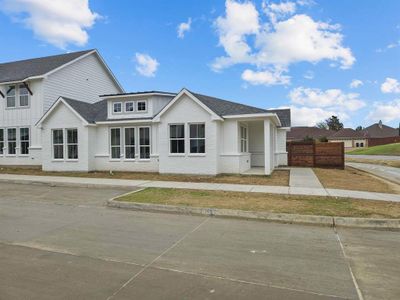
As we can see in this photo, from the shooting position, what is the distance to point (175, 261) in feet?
17.3

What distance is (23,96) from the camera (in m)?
23.9

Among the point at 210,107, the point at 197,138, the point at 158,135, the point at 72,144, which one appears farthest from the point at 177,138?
the point at 72,144

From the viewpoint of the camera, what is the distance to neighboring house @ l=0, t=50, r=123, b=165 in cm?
2309

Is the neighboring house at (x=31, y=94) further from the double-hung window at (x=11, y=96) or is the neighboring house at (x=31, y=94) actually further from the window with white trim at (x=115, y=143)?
the window with white trim at (x=115, y=143)

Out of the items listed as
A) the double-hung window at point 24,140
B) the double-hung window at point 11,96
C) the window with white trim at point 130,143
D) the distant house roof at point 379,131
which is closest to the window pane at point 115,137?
the window with white trim at point 130,143

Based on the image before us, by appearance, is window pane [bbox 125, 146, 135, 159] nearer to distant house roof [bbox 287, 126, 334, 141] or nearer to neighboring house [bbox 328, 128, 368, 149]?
distant house roof [bbox 287, 126, 334, 141]

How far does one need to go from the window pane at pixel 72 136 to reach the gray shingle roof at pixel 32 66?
620cm

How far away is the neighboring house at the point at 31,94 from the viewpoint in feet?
75.8

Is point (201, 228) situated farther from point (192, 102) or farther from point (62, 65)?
point (62, 65)

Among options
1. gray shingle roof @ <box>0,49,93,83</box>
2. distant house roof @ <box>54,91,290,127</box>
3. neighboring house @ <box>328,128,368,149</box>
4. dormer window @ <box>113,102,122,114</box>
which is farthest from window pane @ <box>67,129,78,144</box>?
neighboring house @ <box>328,128,368,149</box>

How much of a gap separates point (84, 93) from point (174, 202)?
1970 cm

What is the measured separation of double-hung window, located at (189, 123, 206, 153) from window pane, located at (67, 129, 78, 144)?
747cm

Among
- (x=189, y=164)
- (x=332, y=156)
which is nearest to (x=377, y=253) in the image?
(x=189, y=164)

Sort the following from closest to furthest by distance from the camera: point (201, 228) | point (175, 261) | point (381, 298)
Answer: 1. point (381, 298)
2. point (175, 261)
3. point (201, 228)
